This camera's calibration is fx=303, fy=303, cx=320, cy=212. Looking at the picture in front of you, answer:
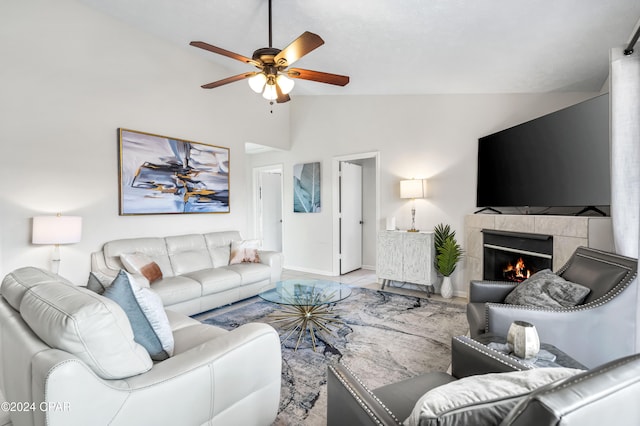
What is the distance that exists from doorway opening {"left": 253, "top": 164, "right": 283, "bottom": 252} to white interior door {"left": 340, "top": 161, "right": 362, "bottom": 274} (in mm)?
1701

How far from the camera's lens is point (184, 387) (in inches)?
47.3

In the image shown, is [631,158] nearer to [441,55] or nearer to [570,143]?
[570,143]

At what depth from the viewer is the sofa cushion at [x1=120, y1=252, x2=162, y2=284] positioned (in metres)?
3.19

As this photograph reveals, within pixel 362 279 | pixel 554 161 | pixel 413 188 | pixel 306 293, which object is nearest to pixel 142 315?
pixel 306 293

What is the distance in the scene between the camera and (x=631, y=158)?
2.06 meters

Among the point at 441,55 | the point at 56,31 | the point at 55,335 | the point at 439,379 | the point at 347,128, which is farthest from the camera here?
the point at 347,128

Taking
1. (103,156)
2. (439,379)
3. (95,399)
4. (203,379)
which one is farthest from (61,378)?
(103,156)

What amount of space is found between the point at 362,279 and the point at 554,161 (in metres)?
3.16

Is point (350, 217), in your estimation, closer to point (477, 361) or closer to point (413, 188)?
point (413, 188)

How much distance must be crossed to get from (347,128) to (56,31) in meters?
3.78

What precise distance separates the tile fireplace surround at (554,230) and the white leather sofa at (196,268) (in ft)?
8.53

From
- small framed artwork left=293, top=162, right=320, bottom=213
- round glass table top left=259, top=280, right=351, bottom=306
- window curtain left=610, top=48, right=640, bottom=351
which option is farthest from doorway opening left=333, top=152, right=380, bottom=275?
window curtain left=610, top=48, right=640, bottom=351

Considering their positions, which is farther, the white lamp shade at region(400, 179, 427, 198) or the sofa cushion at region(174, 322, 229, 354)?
the white lamp shade at region(400, 179, 427, 198)

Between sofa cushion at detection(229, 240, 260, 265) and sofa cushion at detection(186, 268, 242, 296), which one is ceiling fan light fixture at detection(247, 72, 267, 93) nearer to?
sofa cushion at detection(186, 268, 242, 296)
